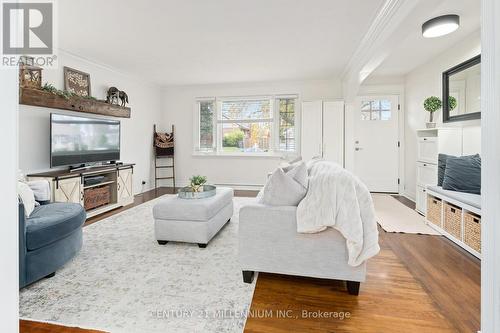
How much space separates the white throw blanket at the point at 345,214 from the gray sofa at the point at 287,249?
→ 7cm

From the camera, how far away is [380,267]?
92.7 inches

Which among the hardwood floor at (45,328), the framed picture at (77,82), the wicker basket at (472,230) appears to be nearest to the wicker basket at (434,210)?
the wicker basket at (472,230)

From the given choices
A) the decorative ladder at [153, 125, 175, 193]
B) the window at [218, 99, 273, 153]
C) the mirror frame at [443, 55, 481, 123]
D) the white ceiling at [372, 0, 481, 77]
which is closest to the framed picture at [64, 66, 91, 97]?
the decorative ladder at [153, 125, 175, 193]

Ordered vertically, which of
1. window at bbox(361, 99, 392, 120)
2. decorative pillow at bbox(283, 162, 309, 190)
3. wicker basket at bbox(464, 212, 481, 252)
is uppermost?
window at bbox(361, 99, 392, 120)

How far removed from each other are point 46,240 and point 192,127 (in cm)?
466

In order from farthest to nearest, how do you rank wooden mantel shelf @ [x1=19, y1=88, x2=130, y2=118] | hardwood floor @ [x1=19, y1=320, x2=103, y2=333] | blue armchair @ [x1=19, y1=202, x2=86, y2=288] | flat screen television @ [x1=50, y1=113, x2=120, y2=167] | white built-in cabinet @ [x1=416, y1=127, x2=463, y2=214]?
flat screen television @ [x1=50, y1=113, x2=120, y2=167] → white built-in cabinet @ [x1=416, y1=127, x2=463, y2=214] → wooden mantel shelf @ [x1=19, y1=88, x2=130, y2=118] → blue armchair @ [x1=19, y1=202, x2=86, y2=288] → hardwood floor @ [x1=19, y1=320, x2=103, y2=333]

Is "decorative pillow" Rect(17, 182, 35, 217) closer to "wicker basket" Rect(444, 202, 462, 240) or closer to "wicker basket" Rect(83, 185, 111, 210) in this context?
"wicker basket" Rect(83, 185, 111, 210)

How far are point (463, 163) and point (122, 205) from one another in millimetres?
4808

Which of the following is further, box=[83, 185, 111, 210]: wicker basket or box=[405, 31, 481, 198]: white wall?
box=[83, 185, 111, 210]: wicker basket

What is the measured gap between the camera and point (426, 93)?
4.66 meters

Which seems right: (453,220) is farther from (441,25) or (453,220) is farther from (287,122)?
(287,122)

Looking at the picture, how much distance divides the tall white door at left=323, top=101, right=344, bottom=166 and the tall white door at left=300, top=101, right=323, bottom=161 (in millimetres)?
95

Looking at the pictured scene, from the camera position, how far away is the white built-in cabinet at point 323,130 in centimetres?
532

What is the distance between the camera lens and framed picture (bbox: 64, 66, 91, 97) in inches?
161
